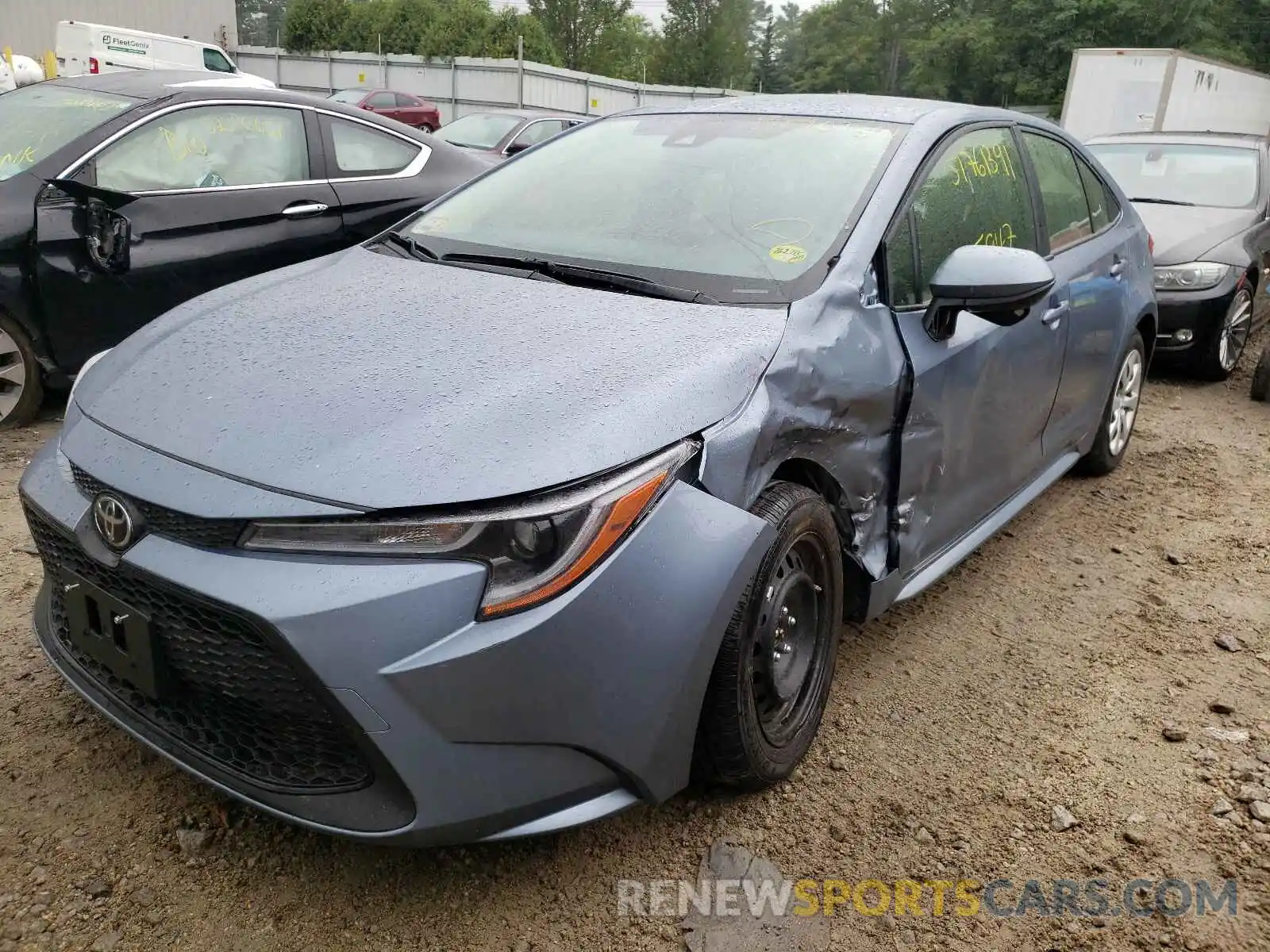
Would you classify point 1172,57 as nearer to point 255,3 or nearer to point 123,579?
point 123,579

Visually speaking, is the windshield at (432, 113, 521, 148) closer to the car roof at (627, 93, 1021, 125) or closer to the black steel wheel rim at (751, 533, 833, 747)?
the car roof at (627, 93, 1021, 125)

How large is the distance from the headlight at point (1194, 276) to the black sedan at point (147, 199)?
179 inches

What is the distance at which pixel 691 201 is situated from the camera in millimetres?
2754

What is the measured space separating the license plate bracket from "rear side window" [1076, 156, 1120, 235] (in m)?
3.55

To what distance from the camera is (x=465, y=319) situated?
2.29 m

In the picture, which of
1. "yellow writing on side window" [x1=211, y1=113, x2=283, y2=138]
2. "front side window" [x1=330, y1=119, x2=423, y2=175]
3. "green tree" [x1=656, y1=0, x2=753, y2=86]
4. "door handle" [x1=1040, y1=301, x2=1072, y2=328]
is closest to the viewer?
"door handle" [x1=1040, y1=301, x2=1072, y2=328]

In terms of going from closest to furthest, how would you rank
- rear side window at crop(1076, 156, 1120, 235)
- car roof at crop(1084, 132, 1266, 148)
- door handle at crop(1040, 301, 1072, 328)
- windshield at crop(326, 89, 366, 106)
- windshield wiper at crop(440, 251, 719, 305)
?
windshield wiper at crop(440, 251, 719, 305)
door handle at crop(1040, 301, 1072, 328)
rear side window at crop(1076, 156, 1120, 235)
car roof at crop(1084, 132, 1266, 148)
windshield at crop(326, 89, 366, 106)

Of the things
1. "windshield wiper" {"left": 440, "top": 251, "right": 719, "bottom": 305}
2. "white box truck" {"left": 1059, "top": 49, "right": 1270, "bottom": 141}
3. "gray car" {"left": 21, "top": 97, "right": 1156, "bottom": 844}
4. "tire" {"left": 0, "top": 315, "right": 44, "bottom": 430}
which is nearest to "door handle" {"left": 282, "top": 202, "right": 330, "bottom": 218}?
"tire" {"left": 0, "top": 315, "right": 44, "bottom": 430}

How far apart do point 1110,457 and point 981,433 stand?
1.93 m

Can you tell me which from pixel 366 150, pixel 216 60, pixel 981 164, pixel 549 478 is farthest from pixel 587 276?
pixel 216 60

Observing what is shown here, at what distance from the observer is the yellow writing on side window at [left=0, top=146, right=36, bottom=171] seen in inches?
168

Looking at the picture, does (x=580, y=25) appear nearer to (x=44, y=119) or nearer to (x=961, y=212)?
(x=44, y=119)

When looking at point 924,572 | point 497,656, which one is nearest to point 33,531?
point 497,656

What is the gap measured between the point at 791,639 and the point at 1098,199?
265 centimetres
